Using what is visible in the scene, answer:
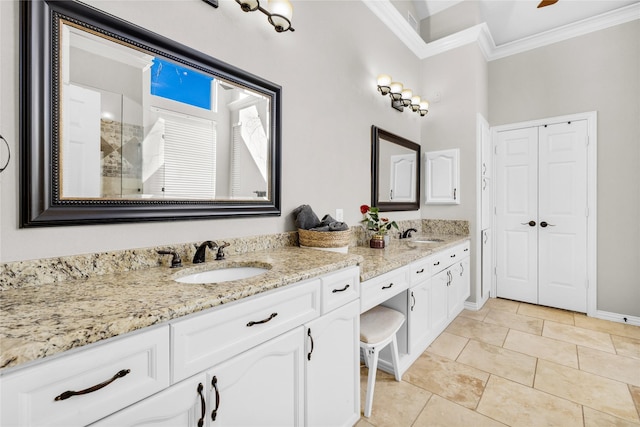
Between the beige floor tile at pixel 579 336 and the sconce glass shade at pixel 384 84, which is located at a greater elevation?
the sconce glass shade at pixel 384 84

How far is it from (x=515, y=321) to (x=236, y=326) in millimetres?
3147

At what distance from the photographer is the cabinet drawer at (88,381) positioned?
0.57 meters

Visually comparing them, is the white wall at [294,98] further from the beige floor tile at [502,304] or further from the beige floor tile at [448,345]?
the beige floor tile at [502,304]

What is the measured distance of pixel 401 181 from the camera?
10.4ft

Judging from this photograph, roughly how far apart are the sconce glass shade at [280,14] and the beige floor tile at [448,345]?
2524 mm

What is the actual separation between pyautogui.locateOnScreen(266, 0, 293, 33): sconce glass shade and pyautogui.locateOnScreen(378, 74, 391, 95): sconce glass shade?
4.26ft

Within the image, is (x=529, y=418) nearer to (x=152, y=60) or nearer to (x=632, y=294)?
(x=632, y=294)

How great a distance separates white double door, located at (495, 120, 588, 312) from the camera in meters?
3.23

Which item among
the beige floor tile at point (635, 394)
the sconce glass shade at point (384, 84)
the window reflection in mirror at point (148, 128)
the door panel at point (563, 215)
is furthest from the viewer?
the door panel at point (563, 215)

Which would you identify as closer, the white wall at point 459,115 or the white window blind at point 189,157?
the white window blind at point 189,157

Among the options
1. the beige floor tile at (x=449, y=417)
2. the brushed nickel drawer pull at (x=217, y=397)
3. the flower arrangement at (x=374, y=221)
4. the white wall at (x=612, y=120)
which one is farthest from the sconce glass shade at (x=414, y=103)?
the brushed nickel drawer pull at (x=217, y=397)

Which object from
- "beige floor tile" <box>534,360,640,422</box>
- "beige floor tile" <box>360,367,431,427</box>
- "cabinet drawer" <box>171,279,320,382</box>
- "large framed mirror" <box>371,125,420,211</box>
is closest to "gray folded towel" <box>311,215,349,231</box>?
"cabinet drawer" <box>171,279,320,382</box>

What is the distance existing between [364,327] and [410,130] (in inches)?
96.9

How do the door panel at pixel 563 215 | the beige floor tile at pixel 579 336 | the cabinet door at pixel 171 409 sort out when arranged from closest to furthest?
1. the cabinet door at pixel 171 409
2. the beige floor tile at pixel 579 336
3. the door panel at pixel 563 215
